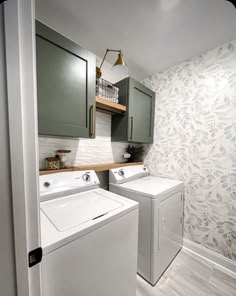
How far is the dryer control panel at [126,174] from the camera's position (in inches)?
62.3

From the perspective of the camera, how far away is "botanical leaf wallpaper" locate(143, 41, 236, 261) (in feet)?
4.65

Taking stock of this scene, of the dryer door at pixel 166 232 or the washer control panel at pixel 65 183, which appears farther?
the dryer door at pixel 166 232

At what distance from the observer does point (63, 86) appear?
104 cm

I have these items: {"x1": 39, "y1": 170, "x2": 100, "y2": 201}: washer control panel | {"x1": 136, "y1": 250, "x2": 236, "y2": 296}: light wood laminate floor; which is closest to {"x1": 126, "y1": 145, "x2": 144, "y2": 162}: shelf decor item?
{"x1": 39, "y1": 170, "x2": 100, "y2": 201}: washer control panel

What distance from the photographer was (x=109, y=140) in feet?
6.34

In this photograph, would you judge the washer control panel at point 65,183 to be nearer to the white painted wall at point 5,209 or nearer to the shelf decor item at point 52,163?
the shelf decor item at point 52,163

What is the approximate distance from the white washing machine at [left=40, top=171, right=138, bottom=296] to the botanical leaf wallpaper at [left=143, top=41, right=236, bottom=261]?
3.50ft

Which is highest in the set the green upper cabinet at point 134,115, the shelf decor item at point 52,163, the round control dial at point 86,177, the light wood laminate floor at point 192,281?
the green upper cabinet at point 134,115

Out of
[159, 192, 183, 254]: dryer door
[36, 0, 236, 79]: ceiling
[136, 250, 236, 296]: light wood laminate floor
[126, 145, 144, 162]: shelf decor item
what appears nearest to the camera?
[36, 0, 236, 79]: ceiling

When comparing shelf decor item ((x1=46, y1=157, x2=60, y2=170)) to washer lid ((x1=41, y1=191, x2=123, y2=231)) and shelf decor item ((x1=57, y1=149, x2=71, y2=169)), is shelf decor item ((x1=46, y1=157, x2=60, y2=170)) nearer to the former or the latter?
shelf decor item ((x1=57, y1=149, x2=71, y2=169))

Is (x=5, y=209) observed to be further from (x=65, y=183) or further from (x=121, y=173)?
(x=121, y=173)

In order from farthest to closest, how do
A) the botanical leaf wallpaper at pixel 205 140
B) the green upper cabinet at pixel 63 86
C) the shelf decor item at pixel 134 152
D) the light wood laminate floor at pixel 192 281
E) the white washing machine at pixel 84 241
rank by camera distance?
the shelf decor item at pixel 134 152 < the botanical leaf wallpaper at pixel 205 140 < the light wood laminate floor at pixel 192 281 < the green upper cabinet at pixel 63 86 < the white washing machine at pixel 84 241

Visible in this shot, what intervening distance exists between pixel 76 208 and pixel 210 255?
1.71 meters

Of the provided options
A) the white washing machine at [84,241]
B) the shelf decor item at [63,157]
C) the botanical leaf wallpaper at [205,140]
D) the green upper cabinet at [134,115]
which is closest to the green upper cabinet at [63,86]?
the shelf decor item at [63,157]
